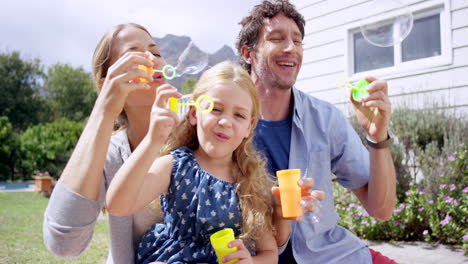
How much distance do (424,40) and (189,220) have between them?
16.7 ft

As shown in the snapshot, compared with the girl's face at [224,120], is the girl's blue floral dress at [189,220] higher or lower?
lower

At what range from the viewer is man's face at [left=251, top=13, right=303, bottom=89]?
2.59m

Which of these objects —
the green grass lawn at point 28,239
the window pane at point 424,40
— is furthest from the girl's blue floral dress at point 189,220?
the window pane at point 424,40

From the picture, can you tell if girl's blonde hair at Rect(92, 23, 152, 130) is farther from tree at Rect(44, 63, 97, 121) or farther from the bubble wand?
tree at Rect(44, 63, 97, 121)

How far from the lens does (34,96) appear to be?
107 feet

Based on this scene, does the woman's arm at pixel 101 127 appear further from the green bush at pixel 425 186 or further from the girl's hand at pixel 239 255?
the green bush at pixel 425 186

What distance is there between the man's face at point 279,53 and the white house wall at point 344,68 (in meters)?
3.60

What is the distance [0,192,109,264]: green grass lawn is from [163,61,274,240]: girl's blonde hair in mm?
3568

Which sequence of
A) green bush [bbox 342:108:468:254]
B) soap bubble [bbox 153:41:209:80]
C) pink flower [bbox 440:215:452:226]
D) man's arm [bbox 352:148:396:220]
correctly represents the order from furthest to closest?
green bush [bbox 342:108:468:254], pink flower [bbox 440:215:452:226], soap bubble [bbox 153:41:209:80], man's arm [bbox 352:148:396:220]

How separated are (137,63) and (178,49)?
968 millimetres

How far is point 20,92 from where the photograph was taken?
31.9 m

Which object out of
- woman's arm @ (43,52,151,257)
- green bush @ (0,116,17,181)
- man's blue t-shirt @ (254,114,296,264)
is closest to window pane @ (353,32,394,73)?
man's blue t-shirt @ (254,114,296,264)

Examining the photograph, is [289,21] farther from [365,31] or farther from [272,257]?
[272,257]

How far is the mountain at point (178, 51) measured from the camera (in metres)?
2.24
